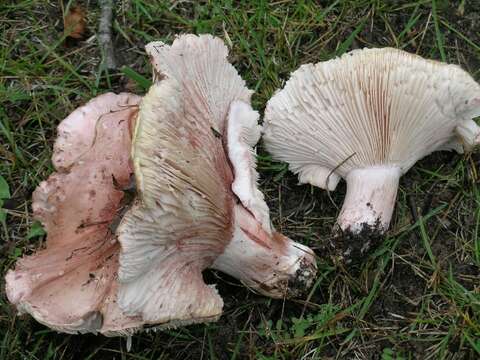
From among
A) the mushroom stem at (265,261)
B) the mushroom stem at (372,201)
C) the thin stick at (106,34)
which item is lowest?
the mushroom stem at (265,261)

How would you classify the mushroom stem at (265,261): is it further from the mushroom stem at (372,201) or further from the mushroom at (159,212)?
the mushroom stem at (372,201)

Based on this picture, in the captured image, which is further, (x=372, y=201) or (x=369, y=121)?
(x=372, y=201)

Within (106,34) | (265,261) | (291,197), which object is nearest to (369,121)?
(291,197)

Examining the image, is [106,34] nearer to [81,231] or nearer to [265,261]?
[81,231]

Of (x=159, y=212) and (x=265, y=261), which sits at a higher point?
(x=159, y=212)

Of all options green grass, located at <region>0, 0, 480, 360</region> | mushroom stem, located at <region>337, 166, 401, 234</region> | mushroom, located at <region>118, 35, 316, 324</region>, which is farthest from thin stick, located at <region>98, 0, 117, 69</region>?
mushroom stem, located at <region>337, 166, 401, 234</region>

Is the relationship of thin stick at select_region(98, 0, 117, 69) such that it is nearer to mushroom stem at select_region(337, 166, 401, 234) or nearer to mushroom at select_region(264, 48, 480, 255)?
mushroom at select_region(264, 48, 480, 255)

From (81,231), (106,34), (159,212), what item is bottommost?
(81,231)

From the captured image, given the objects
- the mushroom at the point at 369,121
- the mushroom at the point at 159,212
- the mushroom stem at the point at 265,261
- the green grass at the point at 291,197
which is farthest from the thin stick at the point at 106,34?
the mushroom stem at the point at 265,261
